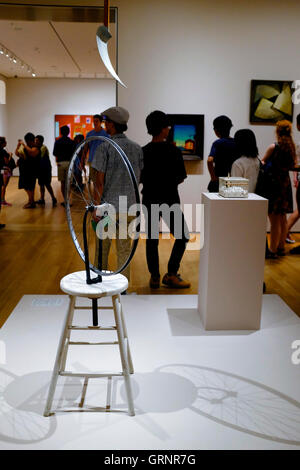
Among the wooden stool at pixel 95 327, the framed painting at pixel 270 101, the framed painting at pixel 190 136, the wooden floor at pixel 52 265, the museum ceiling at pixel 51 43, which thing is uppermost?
the museum ceiling at pixel 51 43

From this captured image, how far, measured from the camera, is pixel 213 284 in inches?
140

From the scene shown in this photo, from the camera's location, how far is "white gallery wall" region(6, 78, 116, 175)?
50.5 ft

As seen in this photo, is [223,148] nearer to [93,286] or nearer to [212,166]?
[212,166]

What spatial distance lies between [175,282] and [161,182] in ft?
3.06

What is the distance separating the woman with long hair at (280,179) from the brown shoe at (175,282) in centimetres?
154

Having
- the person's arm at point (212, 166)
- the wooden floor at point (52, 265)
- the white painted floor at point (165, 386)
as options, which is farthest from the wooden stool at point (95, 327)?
the person's arm at point (212, 166)

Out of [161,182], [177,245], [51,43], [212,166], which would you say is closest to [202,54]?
[212,166]

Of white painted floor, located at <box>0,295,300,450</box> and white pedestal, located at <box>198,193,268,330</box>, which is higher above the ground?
white pedestal, located at <box>198,193,268,330</box>

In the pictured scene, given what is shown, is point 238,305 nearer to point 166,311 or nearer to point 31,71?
point 166,311

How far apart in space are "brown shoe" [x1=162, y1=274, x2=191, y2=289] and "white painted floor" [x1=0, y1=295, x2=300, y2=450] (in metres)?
0.67

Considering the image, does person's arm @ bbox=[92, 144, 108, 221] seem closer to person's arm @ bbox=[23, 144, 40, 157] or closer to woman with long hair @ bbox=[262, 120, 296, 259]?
woman with long hair @ bbox=[262, 120, 296, 259]

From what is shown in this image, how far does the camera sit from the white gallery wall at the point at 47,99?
15.4 m

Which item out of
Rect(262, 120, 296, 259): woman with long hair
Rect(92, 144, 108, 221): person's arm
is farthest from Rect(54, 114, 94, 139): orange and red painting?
Rect(92, 144, 108, 221): person's arm

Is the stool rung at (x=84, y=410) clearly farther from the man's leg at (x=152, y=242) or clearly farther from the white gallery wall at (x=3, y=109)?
the white gallery wall at (x=3, y=109)
